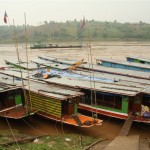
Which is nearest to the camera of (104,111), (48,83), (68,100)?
(68,100)

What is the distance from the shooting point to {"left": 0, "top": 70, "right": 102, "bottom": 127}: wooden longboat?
1154 centimetres

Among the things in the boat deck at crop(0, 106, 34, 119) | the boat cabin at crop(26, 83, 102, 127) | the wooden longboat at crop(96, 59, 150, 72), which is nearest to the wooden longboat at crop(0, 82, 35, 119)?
the boat deck at crop(0, 106, 34, 119)

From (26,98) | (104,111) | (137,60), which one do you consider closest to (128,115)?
(104,111)

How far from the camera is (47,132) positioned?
1225 centimetres

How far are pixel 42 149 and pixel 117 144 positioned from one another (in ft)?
9.81

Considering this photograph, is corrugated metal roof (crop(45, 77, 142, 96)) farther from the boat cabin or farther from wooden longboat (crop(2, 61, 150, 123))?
the boat cabin

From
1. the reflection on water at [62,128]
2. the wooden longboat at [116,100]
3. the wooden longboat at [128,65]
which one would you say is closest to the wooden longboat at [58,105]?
the reflection on water at [62,128]

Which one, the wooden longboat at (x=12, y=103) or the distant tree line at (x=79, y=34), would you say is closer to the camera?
the wooden longboat at (x=12, y=103)

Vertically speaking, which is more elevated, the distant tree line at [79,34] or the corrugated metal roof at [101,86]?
the distant tree line at [79,34]

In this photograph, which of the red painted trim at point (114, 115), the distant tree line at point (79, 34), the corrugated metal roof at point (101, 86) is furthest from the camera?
the distant tree line at point (79, 34)

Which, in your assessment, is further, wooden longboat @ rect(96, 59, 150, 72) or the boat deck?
wooden longboat @ rect(96, 59, 150, 72)

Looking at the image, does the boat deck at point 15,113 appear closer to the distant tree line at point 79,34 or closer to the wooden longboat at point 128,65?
the wooden longboat at point 128,65

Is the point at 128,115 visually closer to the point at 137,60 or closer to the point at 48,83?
the point at 48,83

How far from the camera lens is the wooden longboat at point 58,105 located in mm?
11539
